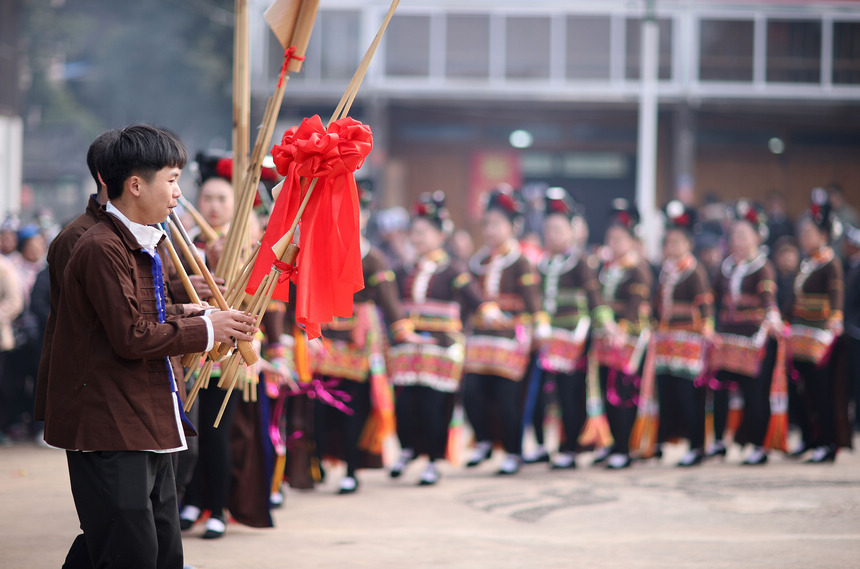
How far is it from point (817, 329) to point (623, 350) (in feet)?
4.86

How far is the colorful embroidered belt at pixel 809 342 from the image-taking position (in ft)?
25.4

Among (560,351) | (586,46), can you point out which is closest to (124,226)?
(560,351)

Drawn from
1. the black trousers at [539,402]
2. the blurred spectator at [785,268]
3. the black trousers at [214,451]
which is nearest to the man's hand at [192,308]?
the black trousers at [214,451]

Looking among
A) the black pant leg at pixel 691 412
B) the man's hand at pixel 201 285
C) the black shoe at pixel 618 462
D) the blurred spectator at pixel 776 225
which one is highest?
the blurred spectator at pixel 776 225

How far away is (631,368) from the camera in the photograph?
7758 millimetres

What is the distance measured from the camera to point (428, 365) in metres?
6.97

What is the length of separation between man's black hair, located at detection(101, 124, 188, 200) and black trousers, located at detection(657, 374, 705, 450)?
17.6ft

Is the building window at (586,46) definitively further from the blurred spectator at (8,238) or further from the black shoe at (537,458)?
the black shoe at (537,458)

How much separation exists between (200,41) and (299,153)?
19893 mm

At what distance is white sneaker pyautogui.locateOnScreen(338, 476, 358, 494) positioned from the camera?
256 inches

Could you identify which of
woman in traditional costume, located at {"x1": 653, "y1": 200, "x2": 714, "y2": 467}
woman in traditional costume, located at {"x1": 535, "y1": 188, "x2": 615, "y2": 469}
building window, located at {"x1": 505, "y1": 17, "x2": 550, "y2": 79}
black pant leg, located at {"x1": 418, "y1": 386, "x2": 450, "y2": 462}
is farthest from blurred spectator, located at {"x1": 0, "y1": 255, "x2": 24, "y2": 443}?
building window, located at {"x1": 505, "y1": 17, "x2": 550, "y2": 79}

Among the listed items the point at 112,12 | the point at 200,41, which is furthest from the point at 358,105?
the point at 112,12

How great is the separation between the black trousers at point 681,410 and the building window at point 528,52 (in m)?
11.0

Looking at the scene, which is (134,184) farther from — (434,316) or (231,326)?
(434,316)
